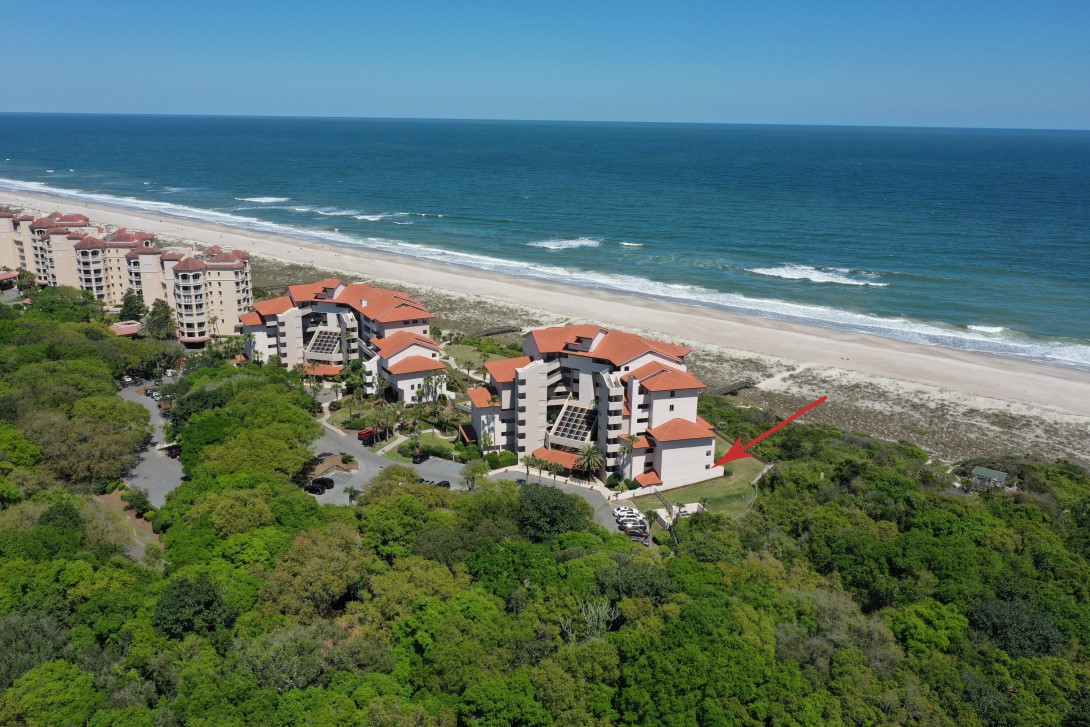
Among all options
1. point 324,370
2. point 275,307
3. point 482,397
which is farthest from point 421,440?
point 275,307

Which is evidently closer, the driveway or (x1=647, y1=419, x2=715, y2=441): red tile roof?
the driveway

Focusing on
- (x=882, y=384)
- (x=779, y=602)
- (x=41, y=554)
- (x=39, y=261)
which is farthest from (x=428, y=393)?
(x=39, y=261)

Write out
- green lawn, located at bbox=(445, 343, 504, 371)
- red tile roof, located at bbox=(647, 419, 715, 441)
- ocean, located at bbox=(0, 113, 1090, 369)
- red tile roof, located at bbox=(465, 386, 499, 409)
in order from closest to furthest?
red tile roof, located at bbox=(647, 419, 715, 441) < red tile roof, located at bbox=(465, 386, 499, 409) < green lawn, located at bbox=(445, 343, 504, 371) < ocean, located at bbox=(0, 113, 1090, 369)

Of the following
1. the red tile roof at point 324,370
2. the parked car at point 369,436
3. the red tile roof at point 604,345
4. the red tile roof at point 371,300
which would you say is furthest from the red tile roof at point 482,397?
the red tile roof at point 324,370

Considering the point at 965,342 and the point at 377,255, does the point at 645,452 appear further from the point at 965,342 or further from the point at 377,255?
the point at 377,255

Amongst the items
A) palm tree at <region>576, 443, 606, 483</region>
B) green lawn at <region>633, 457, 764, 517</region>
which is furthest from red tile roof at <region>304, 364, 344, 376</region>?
green lawn at <region>633, 457, 764, 517</region>

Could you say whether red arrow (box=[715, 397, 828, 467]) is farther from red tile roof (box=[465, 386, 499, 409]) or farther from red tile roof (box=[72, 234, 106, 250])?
red tile roof (box=[72, 234, 106, 250])
